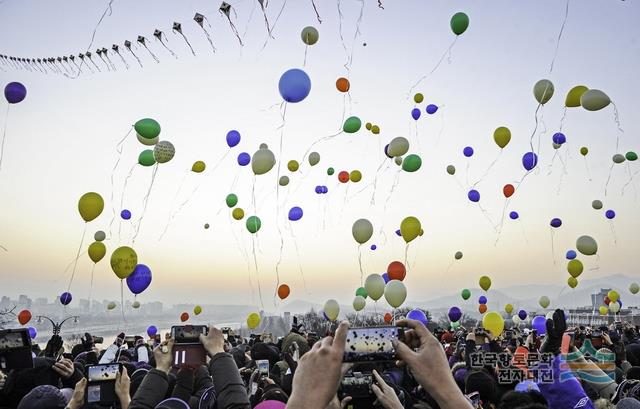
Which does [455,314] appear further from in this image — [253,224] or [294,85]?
[294,85]

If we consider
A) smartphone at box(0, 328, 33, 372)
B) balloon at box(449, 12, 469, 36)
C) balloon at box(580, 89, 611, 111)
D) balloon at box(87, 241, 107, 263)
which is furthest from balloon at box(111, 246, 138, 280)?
balloon at box(580, 89, 611, 111)

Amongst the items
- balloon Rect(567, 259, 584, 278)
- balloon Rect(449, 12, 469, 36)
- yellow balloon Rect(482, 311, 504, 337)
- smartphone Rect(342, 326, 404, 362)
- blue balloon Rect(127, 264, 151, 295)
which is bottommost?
yellow balloon Rect(482, 311, 504, 337)

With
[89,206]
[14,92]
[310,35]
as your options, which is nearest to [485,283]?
[310,35]

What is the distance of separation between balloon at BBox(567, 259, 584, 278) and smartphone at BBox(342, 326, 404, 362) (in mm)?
9441

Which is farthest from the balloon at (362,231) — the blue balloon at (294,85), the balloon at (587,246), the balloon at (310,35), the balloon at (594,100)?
the balloon at (587,246)

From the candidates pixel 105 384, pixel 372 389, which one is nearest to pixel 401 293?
pixel 105 384

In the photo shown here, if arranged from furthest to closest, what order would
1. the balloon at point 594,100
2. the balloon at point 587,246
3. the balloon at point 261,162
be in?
the balloon at point 587,246, the balloon at point 261,162, the balloon at point 594,100

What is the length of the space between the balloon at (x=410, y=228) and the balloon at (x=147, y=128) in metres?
4.32

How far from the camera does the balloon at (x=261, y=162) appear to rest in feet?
23.6

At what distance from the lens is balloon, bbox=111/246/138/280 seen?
6.46 metres

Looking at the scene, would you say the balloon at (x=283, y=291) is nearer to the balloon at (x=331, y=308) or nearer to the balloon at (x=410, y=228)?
the balloon at (x=331, y=308)

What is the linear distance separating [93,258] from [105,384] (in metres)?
5.40

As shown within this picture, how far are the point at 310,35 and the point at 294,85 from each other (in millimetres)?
1142

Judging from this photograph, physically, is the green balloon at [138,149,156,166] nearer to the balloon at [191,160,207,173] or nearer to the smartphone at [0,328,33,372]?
the balloon at [191,160,207,173]
